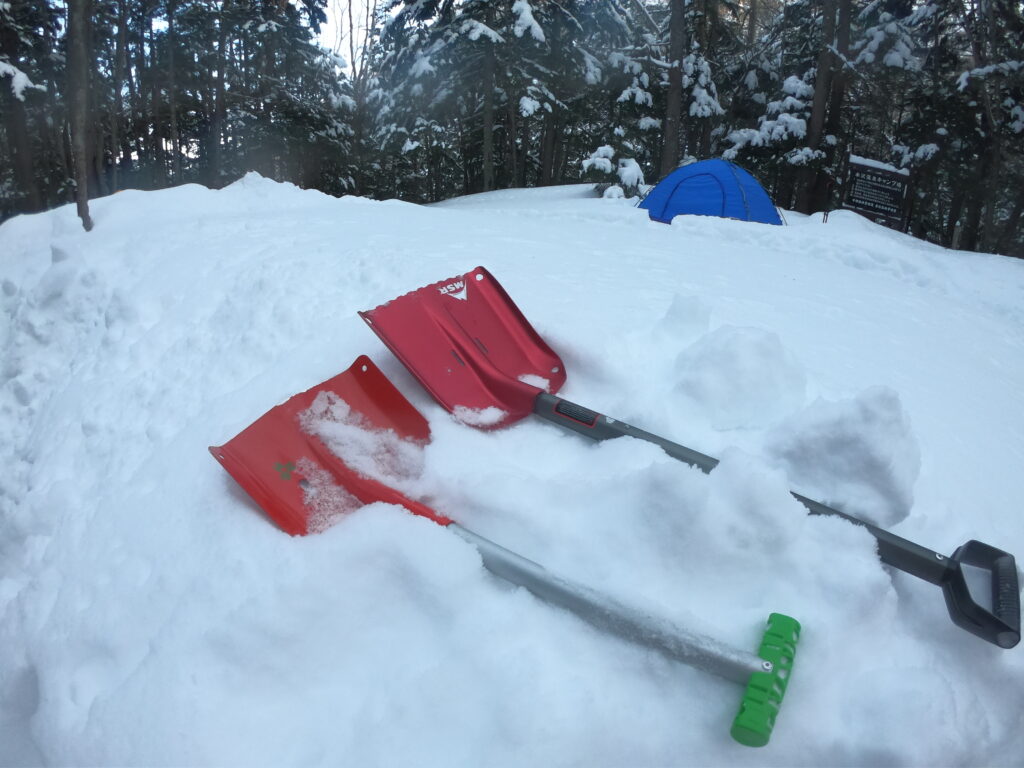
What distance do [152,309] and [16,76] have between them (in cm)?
969

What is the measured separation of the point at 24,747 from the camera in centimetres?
142

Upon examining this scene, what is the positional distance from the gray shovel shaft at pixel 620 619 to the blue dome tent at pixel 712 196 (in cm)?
673

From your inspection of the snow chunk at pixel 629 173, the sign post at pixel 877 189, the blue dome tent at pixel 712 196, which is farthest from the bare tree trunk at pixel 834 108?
the blue dome tent at pixel 712 196

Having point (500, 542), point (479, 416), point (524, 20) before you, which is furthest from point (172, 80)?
point (500, 542)

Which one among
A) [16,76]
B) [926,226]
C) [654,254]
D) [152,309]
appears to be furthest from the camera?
[926,226]

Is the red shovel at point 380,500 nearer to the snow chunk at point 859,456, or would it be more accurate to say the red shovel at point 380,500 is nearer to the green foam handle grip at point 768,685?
the green foam handle grip at point 768,685

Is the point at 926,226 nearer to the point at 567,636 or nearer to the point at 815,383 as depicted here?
the point at 815,383

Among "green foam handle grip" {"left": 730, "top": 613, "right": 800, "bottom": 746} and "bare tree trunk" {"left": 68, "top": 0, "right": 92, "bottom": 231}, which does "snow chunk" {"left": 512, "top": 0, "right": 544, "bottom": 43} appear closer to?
"bare tree trunk" {"left": 68, "top": 0, "right": 92, "bottom": 231}

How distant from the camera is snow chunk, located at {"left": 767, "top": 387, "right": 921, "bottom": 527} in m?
1.65

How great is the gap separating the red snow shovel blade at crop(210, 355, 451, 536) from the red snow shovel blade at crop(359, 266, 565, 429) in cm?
15

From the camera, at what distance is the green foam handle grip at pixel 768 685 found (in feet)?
3.70

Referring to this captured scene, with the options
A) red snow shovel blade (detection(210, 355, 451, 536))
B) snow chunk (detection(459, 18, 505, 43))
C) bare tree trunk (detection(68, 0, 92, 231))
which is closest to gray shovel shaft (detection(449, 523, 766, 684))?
red snow shovel blade (detection(210, 355, 451, 536))

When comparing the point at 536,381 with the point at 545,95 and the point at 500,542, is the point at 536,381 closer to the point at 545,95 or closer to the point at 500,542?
the point at 500,542

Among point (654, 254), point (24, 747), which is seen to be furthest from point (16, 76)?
point (24, 747)
